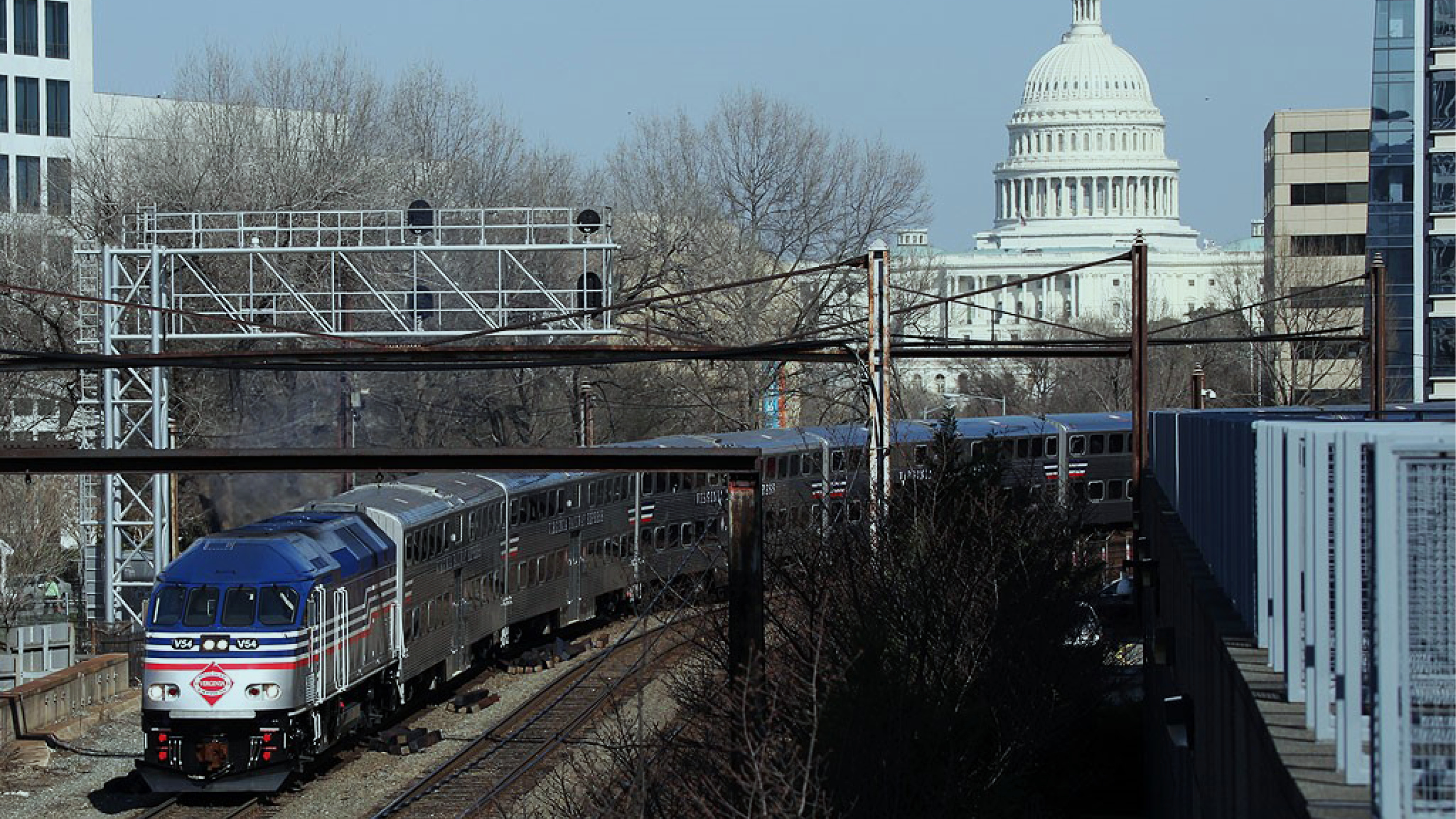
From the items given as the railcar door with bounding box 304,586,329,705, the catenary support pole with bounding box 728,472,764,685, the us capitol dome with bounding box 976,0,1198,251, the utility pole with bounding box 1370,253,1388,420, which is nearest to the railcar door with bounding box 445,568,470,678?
the railcar door with bounding box 304,586,329,705

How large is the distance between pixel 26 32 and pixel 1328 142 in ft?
181

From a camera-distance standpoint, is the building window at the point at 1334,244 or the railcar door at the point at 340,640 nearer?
the railcar door at the point at 340,640

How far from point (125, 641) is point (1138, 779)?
16.2m

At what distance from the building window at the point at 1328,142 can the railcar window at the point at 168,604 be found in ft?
247

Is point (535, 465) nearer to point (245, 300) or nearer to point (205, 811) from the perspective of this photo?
point (205, 811)

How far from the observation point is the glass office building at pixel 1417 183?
47094 millimetres

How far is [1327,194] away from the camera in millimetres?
87750

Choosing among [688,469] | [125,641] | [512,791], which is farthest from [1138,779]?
[125,641]

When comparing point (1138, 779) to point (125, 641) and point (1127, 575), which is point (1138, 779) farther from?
point (1127, 575)

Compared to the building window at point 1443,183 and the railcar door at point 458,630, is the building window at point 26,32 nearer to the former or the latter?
the building window at point 1443,183

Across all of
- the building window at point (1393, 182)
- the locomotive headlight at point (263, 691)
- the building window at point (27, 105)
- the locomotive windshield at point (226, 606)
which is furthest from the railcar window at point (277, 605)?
the building window at point (27, 105)

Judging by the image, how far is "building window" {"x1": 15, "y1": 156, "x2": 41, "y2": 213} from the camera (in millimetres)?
70750

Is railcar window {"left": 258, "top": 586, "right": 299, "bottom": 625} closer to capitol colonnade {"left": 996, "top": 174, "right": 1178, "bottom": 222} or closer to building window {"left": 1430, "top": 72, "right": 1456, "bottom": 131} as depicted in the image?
building window {"left": 1430, "top": 72, "right": 1456, "bottom": 131}

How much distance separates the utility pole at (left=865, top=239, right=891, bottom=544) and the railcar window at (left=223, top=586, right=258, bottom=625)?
6.49m
